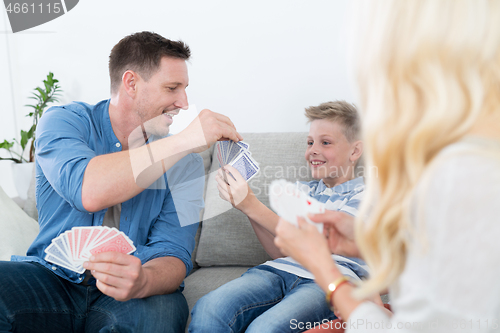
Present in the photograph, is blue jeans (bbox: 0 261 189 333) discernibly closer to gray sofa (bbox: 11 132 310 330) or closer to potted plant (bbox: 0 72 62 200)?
gray sofa (bbox: 11 132 310 330)

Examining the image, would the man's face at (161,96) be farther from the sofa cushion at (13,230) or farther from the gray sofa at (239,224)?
the sofa cushion at (13,230)

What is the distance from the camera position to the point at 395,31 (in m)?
0.68

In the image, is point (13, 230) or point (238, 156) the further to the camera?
point (13, 230)

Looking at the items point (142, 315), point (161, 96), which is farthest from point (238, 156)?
point (142, 315)

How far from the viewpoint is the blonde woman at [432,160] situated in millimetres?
585

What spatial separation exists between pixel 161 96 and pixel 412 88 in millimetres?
1210

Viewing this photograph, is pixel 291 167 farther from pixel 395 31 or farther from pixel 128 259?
pixel 395 31

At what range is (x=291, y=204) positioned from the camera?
1.00 metres

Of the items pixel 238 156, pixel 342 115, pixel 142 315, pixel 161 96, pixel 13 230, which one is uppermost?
pixel 161 96

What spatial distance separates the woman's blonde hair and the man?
760 millimetres

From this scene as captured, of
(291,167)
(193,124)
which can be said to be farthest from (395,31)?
(291,167)

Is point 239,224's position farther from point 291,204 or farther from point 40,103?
point 40,103

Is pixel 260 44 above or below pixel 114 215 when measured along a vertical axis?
above

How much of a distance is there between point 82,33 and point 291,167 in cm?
183
